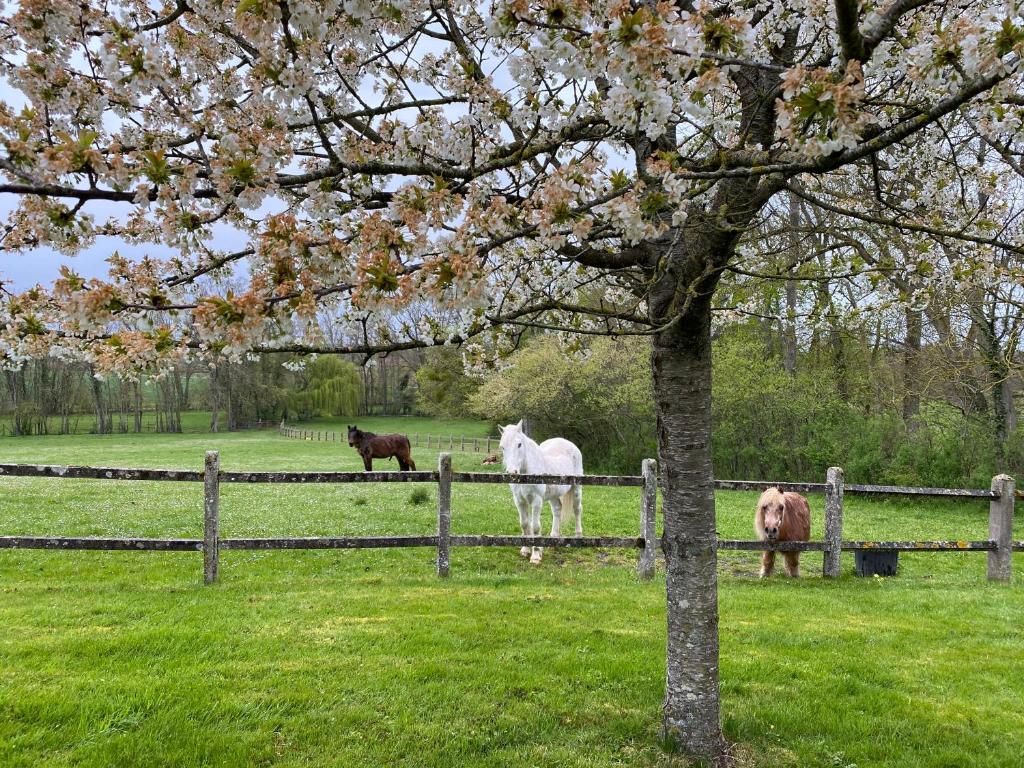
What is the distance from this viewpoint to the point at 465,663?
4.92 m

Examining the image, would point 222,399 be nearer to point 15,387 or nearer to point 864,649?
point 15,387

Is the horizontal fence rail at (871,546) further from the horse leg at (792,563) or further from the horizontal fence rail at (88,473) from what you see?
the horizontal fence rail at (88,473)

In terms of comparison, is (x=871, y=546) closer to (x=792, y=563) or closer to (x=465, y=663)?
(x=792, y=563)

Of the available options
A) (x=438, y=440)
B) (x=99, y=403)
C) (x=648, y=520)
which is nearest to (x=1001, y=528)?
(x=648, y=520)

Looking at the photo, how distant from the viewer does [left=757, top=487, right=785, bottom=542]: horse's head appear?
818 centimetres

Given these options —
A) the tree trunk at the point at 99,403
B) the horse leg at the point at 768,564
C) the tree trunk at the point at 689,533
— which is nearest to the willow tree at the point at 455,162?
the tree trunk at the point at 689,533

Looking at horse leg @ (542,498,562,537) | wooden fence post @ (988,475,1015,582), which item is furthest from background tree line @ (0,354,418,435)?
wooden fence post @ (988,475,1015,582)

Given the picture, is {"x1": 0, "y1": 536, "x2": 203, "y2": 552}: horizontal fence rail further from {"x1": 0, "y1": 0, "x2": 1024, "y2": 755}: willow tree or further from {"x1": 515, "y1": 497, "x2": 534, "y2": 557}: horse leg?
{"x1": 515, "y1": 497, "x2": 534, "y2": 557}: horse leg

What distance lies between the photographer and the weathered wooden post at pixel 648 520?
8008 mm

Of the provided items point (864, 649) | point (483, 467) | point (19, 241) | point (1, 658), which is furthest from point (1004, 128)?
point (483, 467)

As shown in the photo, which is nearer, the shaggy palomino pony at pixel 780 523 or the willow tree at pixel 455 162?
the willow tree at pixel 455 162

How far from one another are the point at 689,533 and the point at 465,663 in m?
2.25

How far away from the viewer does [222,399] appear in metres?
55.0

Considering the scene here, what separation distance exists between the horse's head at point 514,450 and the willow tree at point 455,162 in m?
5.23
